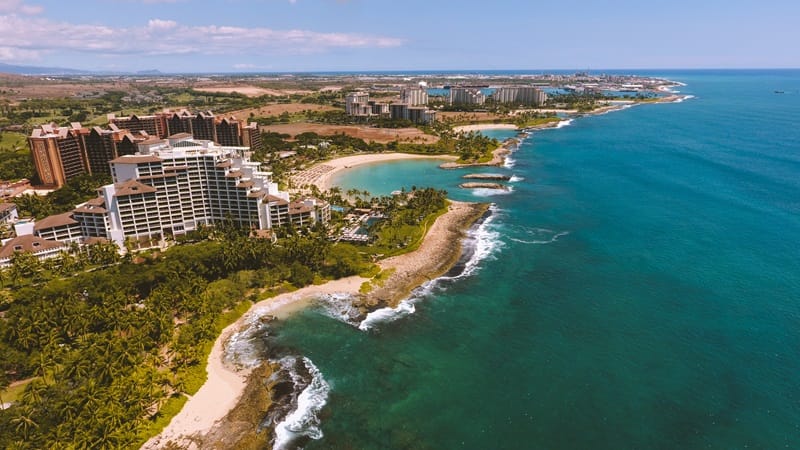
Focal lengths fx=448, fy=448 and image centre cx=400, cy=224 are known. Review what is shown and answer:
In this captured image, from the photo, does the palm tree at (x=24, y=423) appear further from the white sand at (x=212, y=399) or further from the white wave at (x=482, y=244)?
the white wave at (x=482, y=244)

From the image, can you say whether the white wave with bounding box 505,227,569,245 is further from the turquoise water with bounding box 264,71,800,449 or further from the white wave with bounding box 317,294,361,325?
the white wave with bounding box 317,294,361,325

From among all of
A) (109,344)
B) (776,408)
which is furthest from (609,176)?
(109,344)

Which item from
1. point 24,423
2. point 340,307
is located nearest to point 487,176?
point 340,307

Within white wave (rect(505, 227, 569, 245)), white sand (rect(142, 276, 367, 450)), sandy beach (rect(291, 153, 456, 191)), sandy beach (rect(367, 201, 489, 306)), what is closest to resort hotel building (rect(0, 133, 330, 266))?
sandy beach (rect(367, 201, 489, 306))

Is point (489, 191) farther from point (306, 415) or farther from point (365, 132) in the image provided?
point (365, 132)

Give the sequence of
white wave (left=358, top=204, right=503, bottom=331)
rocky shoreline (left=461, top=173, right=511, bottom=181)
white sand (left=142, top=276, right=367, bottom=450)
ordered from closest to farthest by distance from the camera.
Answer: white sand (left=142, top=276, right=367, bottom=450) < white wave (left=358, top=204, right=503, bottom=331) < rocky shoreline (left=461, top=173, right=511, bottom=181)
